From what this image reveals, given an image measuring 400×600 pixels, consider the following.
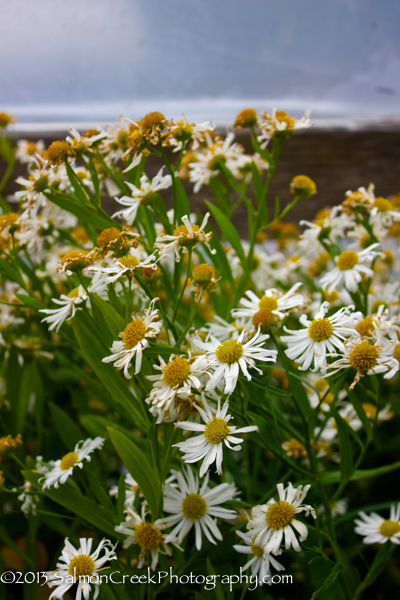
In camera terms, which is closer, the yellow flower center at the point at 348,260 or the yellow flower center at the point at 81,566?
the yellow flower center at the point at 81,566

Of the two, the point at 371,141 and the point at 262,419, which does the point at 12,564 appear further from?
the point at 371,141

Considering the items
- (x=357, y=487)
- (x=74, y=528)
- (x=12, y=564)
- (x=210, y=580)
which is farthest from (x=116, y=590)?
(x=357, y=487)

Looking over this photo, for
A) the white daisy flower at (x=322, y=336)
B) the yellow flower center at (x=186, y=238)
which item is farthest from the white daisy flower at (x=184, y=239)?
the white daisy flower at (x=322, y=336)

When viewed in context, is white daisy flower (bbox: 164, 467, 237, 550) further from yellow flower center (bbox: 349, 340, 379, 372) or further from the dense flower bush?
yellow flower center (bbox: 349, 340, 379, 372)

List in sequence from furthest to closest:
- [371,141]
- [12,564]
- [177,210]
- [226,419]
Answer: [371,141], [12,564], [177,210], [226,419]

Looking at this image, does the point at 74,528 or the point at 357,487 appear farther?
the point at 357,487

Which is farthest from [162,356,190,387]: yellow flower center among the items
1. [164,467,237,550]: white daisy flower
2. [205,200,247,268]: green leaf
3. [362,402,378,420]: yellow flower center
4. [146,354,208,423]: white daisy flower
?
[362,402,378,420]: yellow flower center

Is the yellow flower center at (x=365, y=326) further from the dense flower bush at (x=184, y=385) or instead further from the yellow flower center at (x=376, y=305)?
the yellow flower center at (x=376, y=305)

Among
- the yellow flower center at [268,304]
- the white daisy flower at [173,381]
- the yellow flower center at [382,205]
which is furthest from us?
the yellow flower center at [382,205]
